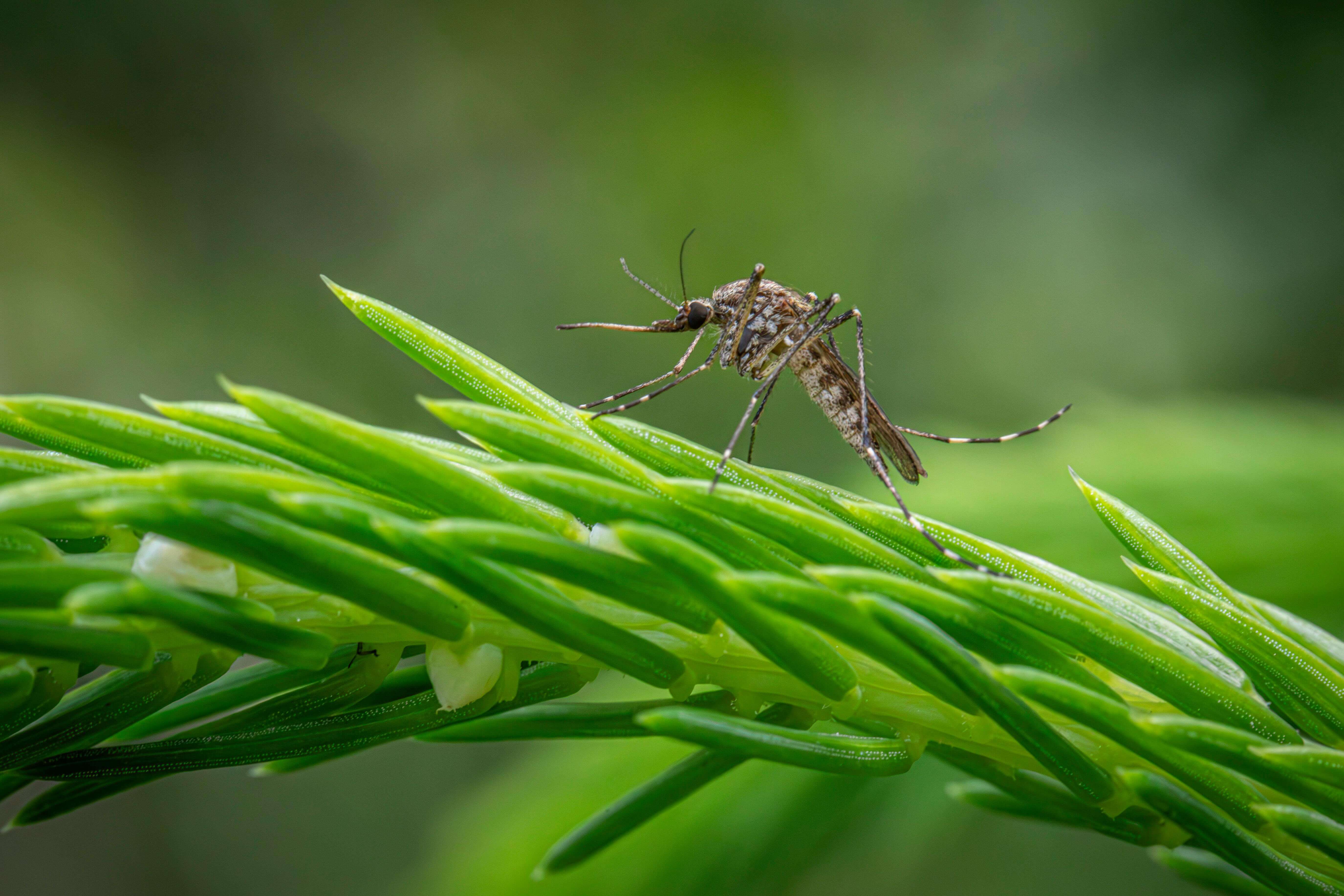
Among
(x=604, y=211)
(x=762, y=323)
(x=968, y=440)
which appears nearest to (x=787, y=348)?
(x=762, y=323)

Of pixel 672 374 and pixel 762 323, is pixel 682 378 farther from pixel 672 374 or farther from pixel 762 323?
pixel 762 323

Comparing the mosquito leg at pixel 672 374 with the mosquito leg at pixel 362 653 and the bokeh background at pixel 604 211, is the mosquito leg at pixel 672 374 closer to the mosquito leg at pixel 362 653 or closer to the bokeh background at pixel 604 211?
the mosquito leg at pixel 362 653

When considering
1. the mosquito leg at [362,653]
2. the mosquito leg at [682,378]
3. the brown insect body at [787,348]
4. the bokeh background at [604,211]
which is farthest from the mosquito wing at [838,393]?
the bokeh background at [604,211]

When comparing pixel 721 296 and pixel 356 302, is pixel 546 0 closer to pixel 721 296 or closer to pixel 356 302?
pixel 721 296

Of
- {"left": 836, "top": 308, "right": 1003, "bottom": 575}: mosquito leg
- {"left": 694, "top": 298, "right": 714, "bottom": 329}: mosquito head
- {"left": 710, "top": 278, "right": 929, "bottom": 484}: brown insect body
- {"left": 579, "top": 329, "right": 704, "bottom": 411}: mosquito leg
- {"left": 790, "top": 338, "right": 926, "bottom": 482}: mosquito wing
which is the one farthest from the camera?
{"left": 694, "top": 298, "right": 714, "bottom": 329}: mosquito head

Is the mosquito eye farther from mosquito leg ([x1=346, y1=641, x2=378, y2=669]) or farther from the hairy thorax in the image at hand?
mosquito leg ([x1=346, y1=641, x2=378, y2=669])

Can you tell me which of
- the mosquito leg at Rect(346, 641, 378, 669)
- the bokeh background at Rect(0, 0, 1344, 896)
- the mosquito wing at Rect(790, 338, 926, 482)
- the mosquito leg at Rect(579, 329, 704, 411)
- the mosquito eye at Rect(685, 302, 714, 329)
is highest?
the bokeh background at Rect(0, 0, 1344, 896)

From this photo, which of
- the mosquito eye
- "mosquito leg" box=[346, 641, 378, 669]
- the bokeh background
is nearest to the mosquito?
the mosquito eye
